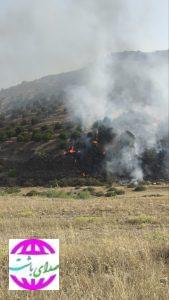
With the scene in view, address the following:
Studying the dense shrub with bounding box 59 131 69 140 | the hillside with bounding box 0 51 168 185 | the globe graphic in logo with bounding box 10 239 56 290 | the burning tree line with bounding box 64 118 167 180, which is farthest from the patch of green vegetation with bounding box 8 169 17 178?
the globe graphic in logo with bounding box 10 239 56 290

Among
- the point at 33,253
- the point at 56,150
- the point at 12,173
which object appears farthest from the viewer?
the point at 56,150

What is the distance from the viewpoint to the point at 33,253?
516 centimetres

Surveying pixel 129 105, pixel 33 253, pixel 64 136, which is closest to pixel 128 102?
pixel 129 105

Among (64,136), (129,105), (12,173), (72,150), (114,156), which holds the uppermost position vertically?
(129,105)

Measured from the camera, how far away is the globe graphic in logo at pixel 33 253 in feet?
16.7

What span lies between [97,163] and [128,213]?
35.0 metres

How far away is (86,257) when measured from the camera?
8.45 meters

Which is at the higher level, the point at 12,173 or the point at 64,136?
A: the point at 64,136

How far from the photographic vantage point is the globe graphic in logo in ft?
16.7

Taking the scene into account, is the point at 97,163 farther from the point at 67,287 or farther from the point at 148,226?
the point at 67,287

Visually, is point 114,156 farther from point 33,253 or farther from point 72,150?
point 33,253

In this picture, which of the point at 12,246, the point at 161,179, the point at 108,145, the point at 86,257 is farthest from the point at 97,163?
the point at 12,246

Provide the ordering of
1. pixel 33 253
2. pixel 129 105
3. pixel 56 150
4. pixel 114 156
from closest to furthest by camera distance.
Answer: pixel 33 253 → pixel 114 156 → pixel 56 150 → pixel 129 105

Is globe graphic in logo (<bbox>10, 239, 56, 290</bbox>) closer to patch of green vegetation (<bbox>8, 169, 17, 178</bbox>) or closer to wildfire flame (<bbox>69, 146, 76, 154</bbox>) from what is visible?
patch of green vegetation (<bbox>8, 169, 17, 178</bbox>)
